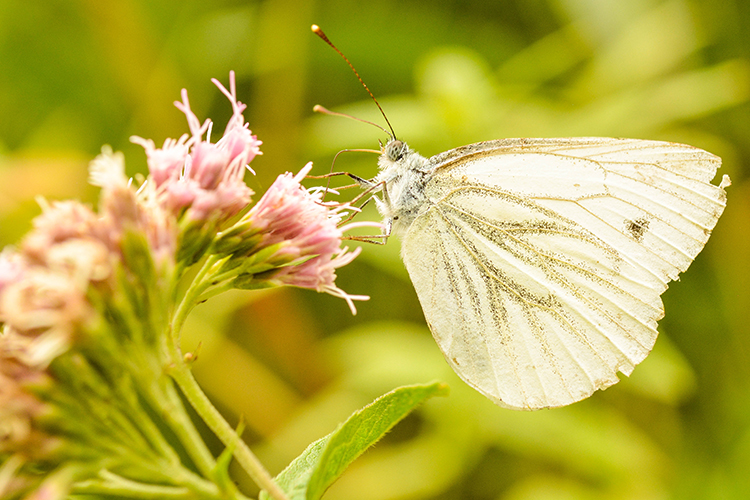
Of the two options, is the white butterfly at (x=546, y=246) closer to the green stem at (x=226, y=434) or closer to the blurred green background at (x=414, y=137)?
the blurred green background at (x=414, y=137)

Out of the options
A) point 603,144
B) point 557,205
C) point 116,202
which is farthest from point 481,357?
point 116,202

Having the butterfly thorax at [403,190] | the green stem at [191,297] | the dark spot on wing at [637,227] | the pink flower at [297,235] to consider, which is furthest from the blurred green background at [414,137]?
the green stem at [191,297]

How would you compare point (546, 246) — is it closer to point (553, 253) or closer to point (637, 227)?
point (553, 253)

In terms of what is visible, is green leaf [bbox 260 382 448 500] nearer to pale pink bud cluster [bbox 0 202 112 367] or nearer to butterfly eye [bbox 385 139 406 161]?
pale pink bud cluster [bbox 0 202 112 367]

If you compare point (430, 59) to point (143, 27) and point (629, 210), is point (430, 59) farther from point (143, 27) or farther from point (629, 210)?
point (143, 27)

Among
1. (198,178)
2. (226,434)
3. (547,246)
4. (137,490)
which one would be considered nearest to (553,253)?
(547,246)

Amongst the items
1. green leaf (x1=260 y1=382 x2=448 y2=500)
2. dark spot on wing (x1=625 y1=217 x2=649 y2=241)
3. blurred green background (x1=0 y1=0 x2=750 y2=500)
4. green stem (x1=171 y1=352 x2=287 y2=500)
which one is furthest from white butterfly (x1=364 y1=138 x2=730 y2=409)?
green stem (x1=171 y1=352 x2=287 y2=500)

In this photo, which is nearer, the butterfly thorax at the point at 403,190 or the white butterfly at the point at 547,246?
the white butterfly at the point at 547,246
